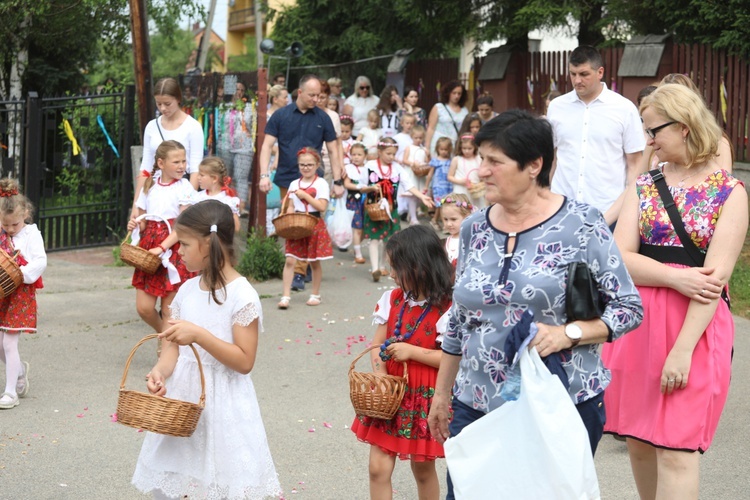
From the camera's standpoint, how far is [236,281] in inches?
168

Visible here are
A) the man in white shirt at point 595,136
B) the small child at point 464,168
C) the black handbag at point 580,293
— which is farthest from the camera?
the small child at point 464,168

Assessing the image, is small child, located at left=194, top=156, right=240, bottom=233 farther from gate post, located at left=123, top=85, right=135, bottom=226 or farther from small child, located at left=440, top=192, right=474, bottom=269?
gate post, located at left=123, top=85, right=135, bottom=226

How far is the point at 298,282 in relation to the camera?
10328 mm

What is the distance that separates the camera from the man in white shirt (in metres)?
6.85

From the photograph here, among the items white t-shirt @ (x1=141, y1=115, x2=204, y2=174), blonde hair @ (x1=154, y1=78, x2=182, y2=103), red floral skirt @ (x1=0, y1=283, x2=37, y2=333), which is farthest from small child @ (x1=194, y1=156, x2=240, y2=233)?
red floral skirt @ (x1=0, y1=283, x2=37, y2=333)

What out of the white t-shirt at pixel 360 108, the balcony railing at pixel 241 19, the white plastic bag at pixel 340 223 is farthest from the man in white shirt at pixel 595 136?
the balcony railing at pixel 241 19

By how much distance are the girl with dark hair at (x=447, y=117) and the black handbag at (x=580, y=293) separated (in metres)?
11.5

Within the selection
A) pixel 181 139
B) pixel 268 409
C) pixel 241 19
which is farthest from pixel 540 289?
pixel 241 19

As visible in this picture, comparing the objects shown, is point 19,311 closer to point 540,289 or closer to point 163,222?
point 163,222

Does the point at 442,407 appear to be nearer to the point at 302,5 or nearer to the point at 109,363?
the point at 109,363

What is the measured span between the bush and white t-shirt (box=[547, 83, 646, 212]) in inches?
Result: 177

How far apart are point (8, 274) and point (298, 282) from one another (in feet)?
13.9

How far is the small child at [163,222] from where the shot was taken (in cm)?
751

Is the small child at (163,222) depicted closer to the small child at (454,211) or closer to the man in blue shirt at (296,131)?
the small child at (454,211)
